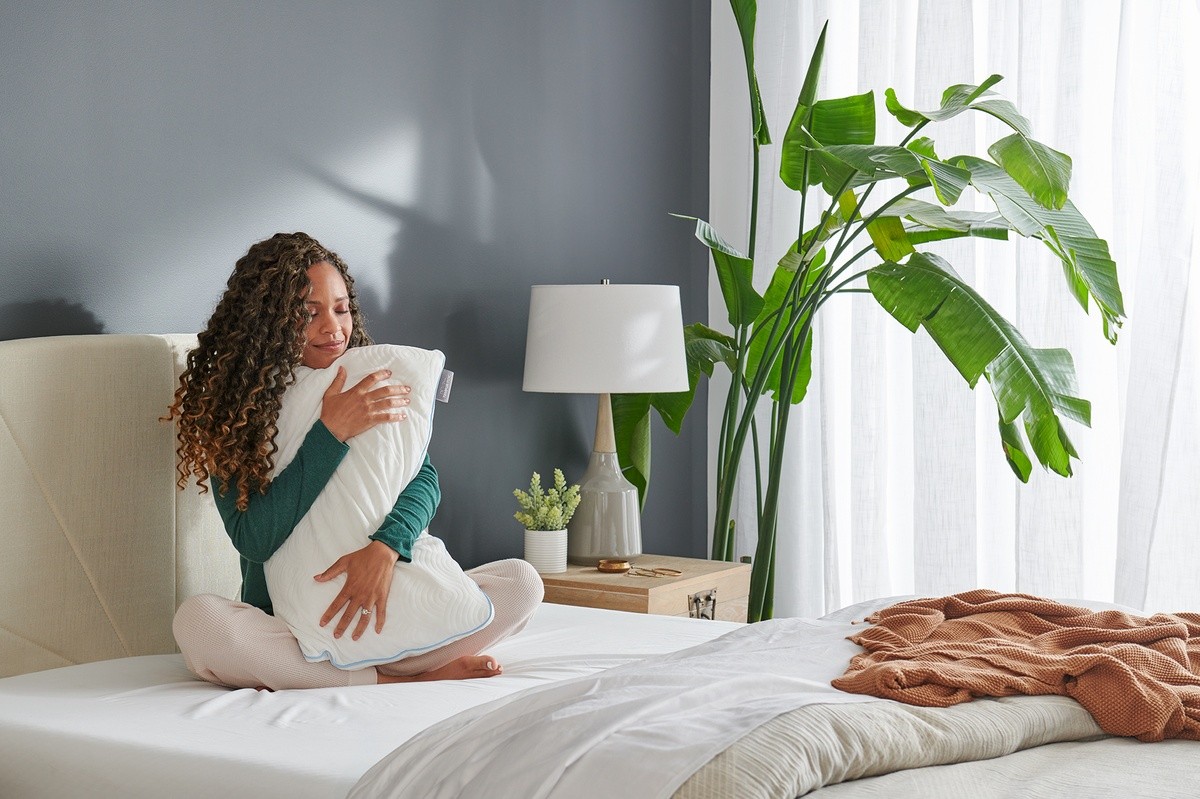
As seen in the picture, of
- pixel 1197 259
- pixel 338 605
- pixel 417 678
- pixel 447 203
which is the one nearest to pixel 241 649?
pixel 338 605

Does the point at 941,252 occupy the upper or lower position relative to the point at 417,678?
upper

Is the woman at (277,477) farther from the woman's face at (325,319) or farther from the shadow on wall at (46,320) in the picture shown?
the shadow on wall at (46,320)

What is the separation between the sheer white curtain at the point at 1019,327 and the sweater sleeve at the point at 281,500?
219cm

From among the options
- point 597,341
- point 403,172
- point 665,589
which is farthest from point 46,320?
point 665,589

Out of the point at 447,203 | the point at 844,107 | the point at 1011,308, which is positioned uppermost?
the point at 844,107

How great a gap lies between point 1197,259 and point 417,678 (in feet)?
7.93

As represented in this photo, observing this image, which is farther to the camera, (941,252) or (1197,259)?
(941,252)

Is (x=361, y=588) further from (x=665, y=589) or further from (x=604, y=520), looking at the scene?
(x=604, y=520)

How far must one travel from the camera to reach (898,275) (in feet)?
9.19

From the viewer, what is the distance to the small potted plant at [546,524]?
2.91 metres

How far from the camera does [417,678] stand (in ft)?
6.04

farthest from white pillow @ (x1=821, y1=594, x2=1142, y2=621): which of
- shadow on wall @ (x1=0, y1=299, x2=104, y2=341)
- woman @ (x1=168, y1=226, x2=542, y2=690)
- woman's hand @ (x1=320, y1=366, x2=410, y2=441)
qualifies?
shadow on wall @ (x1=0, y1=299, x2=104, y2=341)

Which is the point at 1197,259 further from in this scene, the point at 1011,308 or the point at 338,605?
the point at 338,605

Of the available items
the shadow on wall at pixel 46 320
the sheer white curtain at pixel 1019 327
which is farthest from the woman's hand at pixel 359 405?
the sheer white curtain at pixel 1019 327
